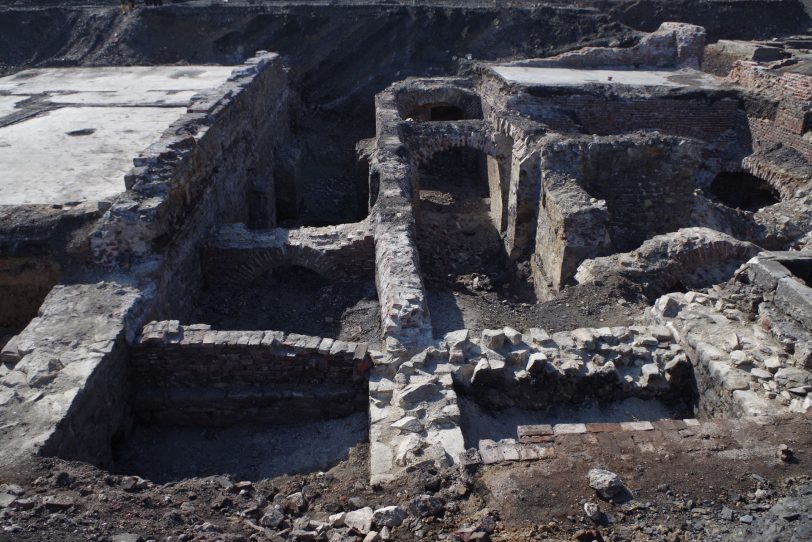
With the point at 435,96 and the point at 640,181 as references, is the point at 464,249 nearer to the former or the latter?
the point at 640,181

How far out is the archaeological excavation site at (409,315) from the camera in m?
3.85

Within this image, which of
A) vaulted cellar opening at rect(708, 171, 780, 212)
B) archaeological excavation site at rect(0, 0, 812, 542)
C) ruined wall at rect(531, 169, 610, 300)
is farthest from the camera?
vaulted cellar opening at rect(708, 171, 780, 212)

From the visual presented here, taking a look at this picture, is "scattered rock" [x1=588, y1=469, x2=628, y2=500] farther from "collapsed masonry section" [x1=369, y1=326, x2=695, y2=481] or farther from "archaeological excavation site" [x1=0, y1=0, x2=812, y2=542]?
"collapsed masonry section" [x1=369, y1=326, x2=695, y2=481]

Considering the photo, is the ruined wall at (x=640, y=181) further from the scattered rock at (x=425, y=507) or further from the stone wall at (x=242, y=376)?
the scattered rock at (x=425, y=507)

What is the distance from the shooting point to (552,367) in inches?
212

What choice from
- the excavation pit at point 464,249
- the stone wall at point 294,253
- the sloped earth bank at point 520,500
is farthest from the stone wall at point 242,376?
the stone wall at point 294,253

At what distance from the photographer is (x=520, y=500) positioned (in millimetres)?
3725

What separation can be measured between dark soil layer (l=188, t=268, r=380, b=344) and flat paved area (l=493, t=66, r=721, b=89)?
305 inches

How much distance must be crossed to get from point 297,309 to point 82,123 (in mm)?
5572

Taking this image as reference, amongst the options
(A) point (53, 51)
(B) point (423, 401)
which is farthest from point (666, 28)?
(A) point (53, 51)

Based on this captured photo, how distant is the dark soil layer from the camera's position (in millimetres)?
7111

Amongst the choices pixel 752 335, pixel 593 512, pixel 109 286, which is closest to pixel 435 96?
pixel 109 286

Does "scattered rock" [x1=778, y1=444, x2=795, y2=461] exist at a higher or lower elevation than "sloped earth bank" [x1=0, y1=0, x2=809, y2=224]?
lower

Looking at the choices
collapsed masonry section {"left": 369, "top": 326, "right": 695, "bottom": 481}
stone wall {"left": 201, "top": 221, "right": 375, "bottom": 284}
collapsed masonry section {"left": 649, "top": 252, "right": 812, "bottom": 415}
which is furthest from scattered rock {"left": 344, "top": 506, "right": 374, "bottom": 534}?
stone wall {"left": 201, "top": 221, "right": 375, "bottom": 284}
